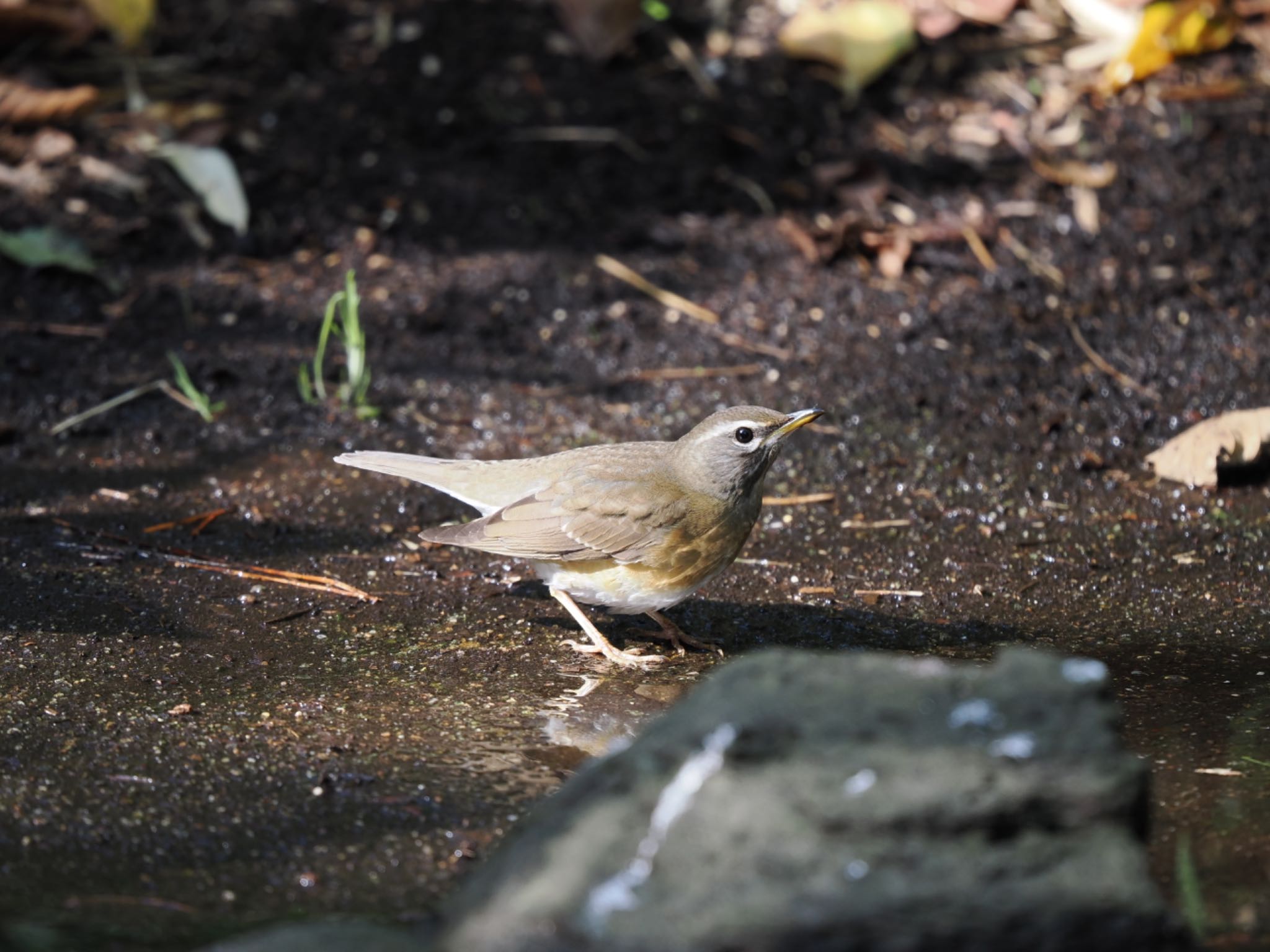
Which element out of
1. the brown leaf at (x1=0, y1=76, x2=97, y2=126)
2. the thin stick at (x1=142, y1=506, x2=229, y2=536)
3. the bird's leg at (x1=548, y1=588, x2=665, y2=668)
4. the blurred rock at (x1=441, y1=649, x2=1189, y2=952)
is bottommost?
the thin stick at (x1=142, y1=506, x2=229, y2=536)

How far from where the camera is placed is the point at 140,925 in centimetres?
335

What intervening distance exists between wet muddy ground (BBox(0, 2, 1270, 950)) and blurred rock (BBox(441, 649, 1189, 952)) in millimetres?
721

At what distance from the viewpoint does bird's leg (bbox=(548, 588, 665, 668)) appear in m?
5.29

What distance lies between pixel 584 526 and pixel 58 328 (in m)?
3.90

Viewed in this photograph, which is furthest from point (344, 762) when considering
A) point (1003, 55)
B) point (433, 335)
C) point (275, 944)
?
point (1003, 55)

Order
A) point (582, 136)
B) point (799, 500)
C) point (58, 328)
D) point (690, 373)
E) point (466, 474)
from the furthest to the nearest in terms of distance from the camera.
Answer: point (582, 136) < point (58, 328) < point (690, 373) < point (799, 500) < point (466, 474)

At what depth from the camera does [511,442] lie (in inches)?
272

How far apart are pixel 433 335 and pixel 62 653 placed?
10.9 ft

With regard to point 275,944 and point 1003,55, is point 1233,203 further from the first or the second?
point 275,944

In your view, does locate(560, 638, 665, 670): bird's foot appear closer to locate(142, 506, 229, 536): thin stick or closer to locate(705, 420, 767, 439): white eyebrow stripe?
locate(705, 420, 767, 439): white eyebrow stripe

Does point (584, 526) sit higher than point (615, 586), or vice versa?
point (584, 526)

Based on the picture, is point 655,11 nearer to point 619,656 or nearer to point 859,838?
point 619,656

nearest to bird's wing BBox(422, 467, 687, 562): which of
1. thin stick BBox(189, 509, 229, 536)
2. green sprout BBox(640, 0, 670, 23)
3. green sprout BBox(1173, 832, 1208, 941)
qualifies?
thin stick BBox(189, 509, 229, 536)

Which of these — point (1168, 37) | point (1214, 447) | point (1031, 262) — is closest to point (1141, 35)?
point (1168, 37)
